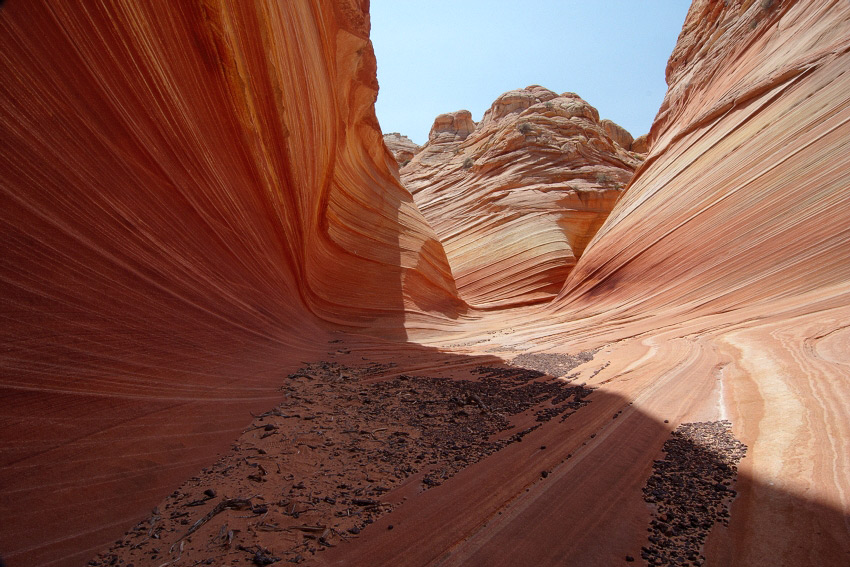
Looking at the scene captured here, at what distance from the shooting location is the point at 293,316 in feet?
20.5

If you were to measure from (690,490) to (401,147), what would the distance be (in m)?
31.8

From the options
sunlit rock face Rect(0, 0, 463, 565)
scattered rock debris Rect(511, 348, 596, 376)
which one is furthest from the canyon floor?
scattered rock debris Rect(511, 348, 596, 376)

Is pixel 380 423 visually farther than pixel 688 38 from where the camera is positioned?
No

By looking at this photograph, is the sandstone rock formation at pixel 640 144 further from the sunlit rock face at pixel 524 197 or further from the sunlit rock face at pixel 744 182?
the sunlit rock face at pixel 744 182

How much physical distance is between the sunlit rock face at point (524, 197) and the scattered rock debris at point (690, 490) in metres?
12.2

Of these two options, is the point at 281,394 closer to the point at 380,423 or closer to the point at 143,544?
the point at 380,423

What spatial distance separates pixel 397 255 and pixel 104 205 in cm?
821

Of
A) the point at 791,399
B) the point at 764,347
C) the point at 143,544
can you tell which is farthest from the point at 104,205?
the point at 764,347

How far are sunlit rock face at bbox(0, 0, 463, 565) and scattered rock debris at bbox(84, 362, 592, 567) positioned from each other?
206mm

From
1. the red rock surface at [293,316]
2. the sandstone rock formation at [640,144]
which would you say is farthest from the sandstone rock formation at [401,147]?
the red rock surface at [293,316]

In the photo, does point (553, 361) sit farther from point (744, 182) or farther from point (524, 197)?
point (524, 197)

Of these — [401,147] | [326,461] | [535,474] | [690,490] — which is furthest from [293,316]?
[401,147]

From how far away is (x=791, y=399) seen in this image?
290cm

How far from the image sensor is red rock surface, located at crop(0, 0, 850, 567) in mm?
1836
